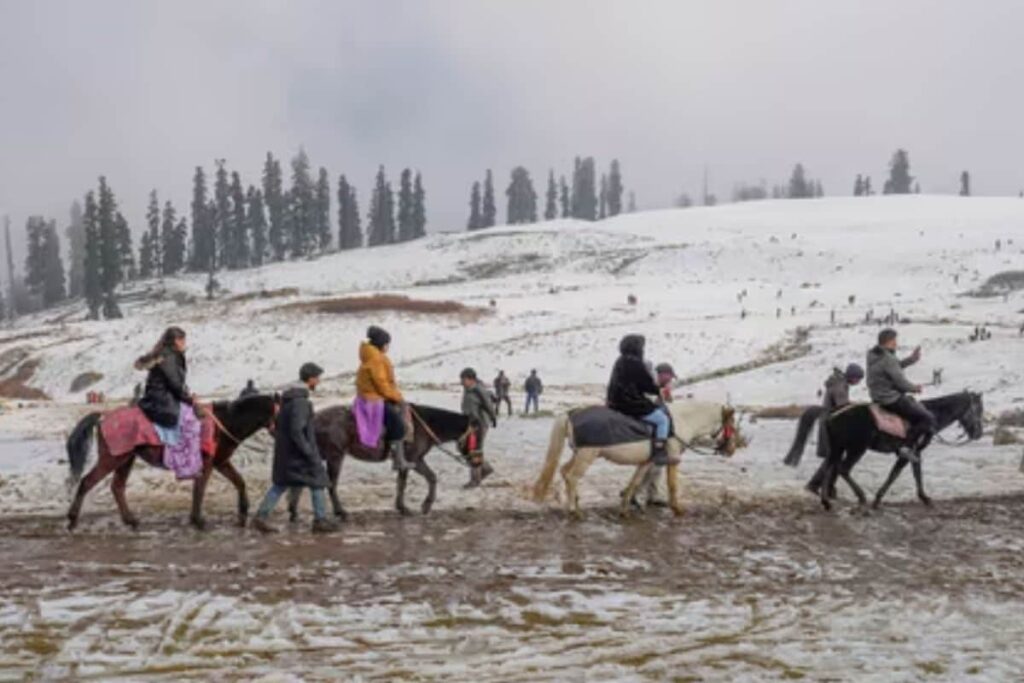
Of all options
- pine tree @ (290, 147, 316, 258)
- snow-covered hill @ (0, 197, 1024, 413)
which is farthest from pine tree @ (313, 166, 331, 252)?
snow-covered hill @ (0, 197, 1024, 413)

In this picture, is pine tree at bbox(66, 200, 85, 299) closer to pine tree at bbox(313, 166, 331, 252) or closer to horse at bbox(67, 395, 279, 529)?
pine tree at bbox(313, 166, 331, 252)

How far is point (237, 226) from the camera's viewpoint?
11800cm

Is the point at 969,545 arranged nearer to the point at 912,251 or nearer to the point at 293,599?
the point at 293,599

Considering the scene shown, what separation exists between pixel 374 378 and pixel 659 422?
147 inches

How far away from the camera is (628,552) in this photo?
392 inches

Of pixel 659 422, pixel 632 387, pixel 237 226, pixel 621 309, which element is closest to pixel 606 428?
pixel 632 387

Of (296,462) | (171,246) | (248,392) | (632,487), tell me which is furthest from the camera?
(171,246)

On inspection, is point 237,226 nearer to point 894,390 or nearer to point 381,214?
point 381,214

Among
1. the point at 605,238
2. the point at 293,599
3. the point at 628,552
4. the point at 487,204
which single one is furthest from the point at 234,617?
the point at 487,204

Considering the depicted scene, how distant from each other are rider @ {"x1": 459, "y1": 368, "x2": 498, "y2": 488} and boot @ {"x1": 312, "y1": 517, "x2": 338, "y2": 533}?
237 cm

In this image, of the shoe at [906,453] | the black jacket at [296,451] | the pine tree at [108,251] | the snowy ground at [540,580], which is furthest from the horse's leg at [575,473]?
the pine tree at [108,251]

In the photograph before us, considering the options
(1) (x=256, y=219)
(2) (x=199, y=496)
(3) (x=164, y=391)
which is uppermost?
(1) (x=256, y=219)

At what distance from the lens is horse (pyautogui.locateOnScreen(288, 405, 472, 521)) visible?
11.9 meters

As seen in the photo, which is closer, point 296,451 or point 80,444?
point 296,451
